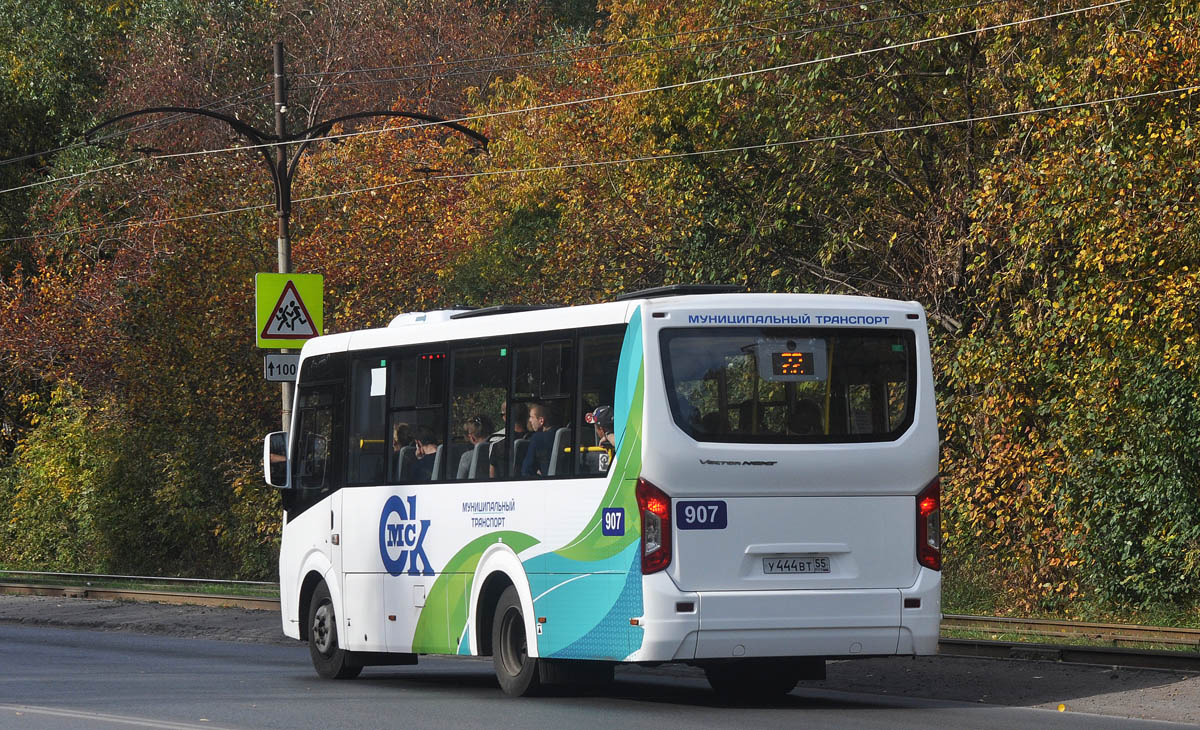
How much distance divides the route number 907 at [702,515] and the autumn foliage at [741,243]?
28.7 ft

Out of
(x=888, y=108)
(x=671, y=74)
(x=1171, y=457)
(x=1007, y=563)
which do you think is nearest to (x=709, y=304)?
(x=1171, y=457)

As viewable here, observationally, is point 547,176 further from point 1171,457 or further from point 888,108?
point 1171,457

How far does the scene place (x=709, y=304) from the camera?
13156mm

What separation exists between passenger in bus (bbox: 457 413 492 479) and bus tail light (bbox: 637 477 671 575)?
2.25 metres

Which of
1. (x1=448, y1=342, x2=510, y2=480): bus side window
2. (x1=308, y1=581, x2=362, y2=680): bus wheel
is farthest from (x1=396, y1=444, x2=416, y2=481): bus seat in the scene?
(x1=308, y1=581, x2=362, y2=680): bus wheel

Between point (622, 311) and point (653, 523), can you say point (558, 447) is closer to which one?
point (622, 311)

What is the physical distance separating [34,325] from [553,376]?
27.1m

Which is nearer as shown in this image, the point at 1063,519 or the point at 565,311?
the point at 565,311

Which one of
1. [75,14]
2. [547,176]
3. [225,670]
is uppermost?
[75,14]

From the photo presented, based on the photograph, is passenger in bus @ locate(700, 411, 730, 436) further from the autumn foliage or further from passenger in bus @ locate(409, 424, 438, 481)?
the autumn foliage

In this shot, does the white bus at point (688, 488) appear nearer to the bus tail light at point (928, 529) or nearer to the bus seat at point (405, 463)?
the bus tail light at point (928, 529)

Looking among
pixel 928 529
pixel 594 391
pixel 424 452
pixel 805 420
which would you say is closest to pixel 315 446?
pixel 424 452

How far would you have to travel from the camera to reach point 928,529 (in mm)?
13344

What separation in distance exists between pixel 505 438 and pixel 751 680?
8.79ft
